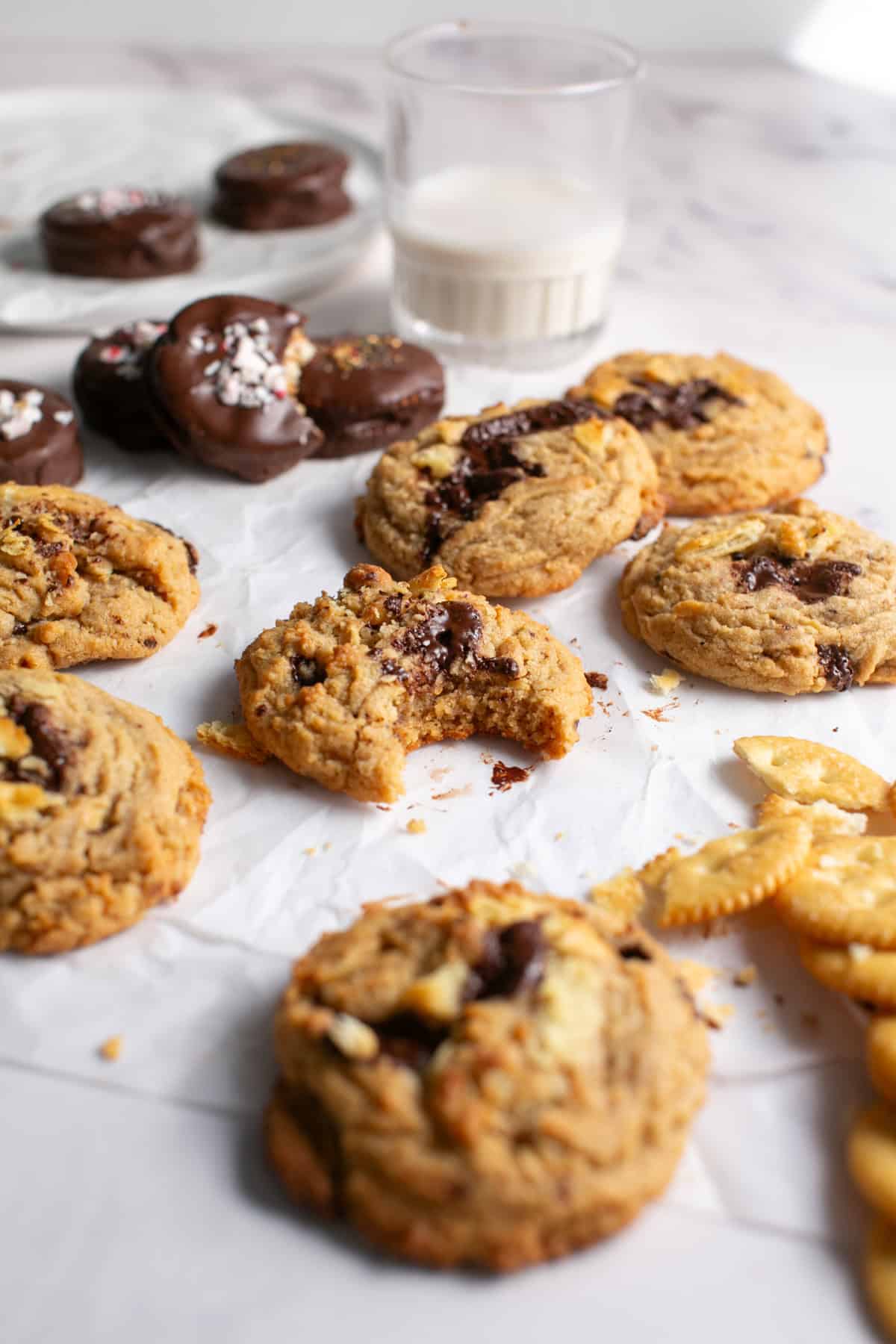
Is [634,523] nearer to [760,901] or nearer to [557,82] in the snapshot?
[760,901]

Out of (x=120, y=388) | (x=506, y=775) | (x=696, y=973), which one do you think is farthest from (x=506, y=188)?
(x=696, y=973)

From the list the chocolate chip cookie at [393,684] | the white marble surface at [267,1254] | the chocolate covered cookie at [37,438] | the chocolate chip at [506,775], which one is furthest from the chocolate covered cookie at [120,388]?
the white marble surface at [267,1254]

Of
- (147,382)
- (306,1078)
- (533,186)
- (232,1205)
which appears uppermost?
(533,186)

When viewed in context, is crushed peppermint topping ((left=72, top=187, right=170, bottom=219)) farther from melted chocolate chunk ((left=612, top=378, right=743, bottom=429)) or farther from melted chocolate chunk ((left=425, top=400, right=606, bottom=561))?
melted chocolate chunk ((left=612, top=378, right=743, bottom=429))

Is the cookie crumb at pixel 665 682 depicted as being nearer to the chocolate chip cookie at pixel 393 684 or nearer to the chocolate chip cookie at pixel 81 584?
the chocolate chip cookie at pixel 393 684

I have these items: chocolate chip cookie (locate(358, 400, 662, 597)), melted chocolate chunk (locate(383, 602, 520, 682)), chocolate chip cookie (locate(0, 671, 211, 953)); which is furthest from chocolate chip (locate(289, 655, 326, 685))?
chocolate chip cookie (locate(358, 400, 662, 597))

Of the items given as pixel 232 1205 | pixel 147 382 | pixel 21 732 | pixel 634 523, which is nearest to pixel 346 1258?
pixel 232 1205

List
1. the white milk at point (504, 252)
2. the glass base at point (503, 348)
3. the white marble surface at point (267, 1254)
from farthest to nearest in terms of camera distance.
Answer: the glass base at point (503, 348) → the white milk at point (504, 252) → the white marble surface at point (267, 1254)
